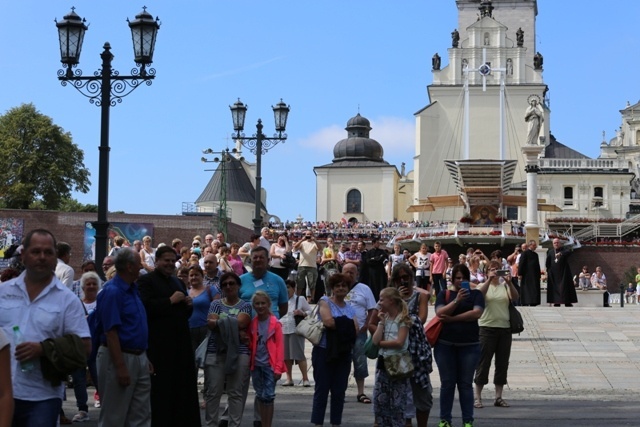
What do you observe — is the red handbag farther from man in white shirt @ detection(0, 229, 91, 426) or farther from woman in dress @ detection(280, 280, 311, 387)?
man in white shirt @ detection(0, 229, 91, 426)

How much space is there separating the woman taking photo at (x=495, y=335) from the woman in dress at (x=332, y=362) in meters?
2.92

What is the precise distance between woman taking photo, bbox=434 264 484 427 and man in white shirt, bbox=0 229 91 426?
5.40 meters

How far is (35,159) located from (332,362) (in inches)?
2555

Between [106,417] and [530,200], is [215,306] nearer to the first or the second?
[106,417]

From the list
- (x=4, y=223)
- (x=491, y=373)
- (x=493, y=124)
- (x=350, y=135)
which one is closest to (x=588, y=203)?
(x=493, y=124)

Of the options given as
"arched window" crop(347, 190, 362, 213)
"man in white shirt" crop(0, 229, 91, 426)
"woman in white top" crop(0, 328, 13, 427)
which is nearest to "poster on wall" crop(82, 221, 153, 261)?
"arched window" crop(347, 190, 362, 213)

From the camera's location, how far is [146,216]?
57688 mm

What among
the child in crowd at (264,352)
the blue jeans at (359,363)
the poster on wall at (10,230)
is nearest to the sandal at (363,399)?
the blue jeans at (359,363)

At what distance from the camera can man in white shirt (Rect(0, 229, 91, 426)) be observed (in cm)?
704

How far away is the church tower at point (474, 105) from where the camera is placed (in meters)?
93.3

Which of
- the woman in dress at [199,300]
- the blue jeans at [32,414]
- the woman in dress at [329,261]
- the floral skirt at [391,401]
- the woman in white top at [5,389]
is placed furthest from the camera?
the woman in dress at [329,261]

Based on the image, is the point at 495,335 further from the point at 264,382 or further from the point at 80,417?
the point at 80,417

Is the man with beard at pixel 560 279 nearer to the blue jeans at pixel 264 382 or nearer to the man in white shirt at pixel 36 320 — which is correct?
the blue jeans at pixel 264 382

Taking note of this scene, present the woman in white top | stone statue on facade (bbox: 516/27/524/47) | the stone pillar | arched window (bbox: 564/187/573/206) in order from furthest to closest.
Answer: stone statue on facade (bbox: 516/27/524/47)
arched window (bbox: 564/187/573/206)
the stone pillar
the woman in white top
